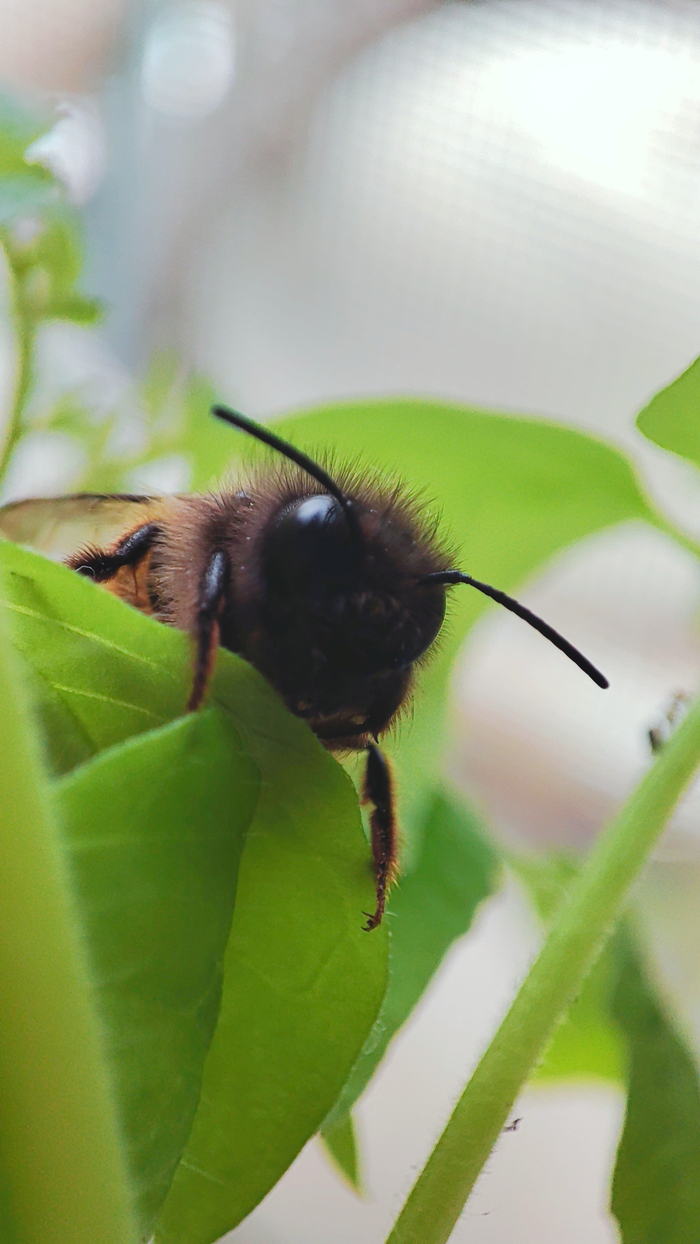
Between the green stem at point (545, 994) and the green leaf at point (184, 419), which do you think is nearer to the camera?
the green stem at point (545, 994)

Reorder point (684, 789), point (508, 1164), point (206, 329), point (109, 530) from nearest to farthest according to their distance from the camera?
point (684, 789), point (109, 530), point (508, 1164), point (206, 329)

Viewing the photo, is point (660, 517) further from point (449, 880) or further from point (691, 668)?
point (691, 668)

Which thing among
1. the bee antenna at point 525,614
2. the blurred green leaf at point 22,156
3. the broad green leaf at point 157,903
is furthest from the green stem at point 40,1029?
the blurred green leaf at point 22,156

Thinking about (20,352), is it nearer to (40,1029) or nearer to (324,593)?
(324,593)

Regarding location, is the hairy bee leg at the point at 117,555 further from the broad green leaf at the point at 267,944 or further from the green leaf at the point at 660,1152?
the green leaf at the point at 660,1152

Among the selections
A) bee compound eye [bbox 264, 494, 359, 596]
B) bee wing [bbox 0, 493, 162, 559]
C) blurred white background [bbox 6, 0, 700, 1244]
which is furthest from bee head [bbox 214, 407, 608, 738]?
blurred white background [bbox 6, 0, 700, 1244]

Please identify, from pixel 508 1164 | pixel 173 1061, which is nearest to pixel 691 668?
pixel 508 1164

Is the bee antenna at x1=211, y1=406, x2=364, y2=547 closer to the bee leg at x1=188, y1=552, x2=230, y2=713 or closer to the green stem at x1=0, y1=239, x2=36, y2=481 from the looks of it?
the bee leg at x1=188, y1=552, x2=230, y2=713
